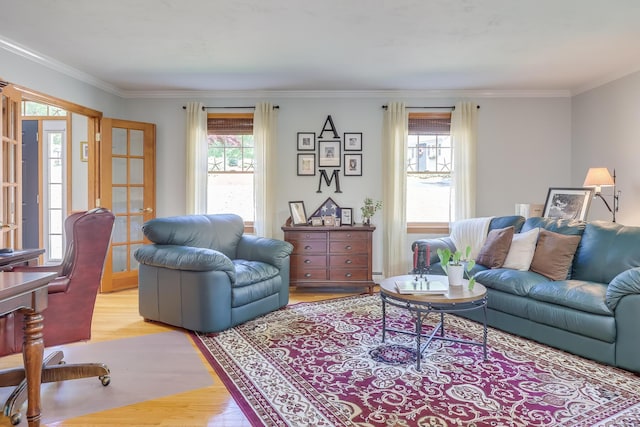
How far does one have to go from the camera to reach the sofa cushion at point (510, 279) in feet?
11.2

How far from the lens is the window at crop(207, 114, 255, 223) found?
18.7ft

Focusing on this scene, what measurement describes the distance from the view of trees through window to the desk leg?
12.2 ft

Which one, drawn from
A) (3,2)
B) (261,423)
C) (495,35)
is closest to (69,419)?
(261,423)

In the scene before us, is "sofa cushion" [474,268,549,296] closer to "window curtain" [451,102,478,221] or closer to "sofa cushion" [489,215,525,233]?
"sofa cushion" [489,215,525,233]

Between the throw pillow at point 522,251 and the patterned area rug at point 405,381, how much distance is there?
64 centimetres

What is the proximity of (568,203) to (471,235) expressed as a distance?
53.2 inches

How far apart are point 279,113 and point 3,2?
3098mm

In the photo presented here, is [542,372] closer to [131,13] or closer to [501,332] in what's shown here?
[501,332]

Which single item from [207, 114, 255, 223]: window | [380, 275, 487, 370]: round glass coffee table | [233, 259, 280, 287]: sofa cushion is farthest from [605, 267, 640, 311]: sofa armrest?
[207, 114, 255, 223]: window

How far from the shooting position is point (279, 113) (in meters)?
5.55

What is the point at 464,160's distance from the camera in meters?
5.42

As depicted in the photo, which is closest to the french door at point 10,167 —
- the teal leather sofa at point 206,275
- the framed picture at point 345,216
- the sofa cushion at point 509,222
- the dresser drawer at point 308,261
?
the teal leather sofa at point 206,275

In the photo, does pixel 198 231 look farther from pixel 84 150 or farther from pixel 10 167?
pixel 84 150

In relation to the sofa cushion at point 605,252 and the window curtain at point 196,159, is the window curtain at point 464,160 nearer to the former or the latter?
the sofa cushion at point 605,252
